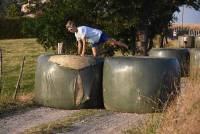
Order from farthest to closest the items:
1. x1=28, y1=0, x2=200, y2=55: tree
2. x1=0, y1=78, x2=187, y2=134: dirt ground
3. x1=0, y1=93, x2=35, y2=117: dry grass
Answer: x1=28, y1=0, x2=200, y2=55: tree
x1=0, y1=93, x2=35, y2=117: dry grass
x1=0, y1=78, x2=187, y2=134: dirt ground

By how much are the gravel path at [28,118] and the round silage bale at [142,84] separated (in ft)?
3.13

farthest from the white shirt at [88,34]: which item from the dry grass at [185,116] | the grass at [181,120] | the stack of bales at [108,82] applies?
the dry grass at [185,116]

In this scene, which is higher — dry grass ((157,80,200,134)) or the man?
the man

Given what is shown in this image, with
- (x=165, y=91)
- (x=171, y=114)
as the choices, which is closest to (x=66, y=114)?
(x=165, y=91)

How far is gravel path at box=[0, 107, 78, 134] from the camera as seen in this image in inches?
357

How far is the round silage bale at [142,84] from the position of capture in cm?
1016

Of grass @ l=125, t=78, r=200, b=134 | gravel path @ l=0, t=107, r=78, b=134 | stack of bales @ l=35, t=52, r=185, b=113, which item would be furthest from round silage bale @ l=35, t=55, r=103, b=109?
grass @ l=125, t=78, r=200, b=134

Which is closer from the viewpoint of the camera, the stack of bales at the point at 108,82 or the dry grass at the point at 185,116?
the dry grass at the point at 185,116

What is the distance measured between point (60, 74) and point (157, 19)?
29.9ft

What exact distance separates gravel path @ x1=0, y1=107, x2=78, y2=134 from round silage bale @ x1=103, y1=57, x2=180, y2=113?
95cm

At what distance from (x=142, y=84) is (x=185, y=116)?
273 centimetres

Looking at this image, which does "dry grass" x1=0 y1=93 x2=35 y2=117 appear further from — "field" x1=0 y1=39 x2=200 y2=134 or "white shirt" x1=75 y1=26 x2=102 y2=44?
A: "white shirt" x1=75 y1=26 x2=102 y2=44

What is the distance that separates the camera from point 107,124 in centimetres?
917

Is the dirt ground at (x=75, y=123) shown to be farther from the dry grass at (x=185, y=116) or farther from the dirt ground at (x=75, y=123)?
the dry grass at (x=185, y=116)
